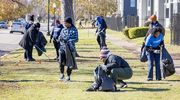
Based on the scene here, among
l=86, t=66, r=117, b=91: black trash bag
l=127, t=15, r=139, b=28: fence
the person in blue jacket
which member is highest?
l=127, t=15, r=139, b=28: fence

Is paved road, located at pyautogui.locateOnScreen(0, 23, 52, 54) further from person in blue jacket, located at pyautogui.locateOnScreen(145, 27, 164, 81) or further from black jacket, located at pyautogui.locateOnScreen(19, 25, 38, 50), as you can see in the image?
person in blue jacket, located at pyautogui.locateOnScreen(145, 27, 164, 81)

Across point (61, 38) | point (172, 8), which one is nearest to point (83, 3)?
point (172, 8)

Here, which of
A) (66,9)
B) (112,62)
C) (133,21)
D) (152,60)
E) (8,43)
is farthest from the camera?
(133,21)

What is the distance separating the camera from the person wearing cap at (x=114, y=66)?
7066mm

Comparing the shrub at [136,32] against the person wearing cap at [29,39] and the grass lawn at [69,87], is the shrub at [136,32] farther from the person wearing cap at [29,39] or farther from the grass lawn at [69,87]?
the grass lawn at [69,87]

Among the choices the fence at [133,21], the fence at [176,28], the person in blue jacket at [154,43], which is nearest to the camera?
the person in blue jacket at [154,43]

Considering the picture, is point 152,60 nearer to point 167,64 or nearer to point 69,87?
point 167,64

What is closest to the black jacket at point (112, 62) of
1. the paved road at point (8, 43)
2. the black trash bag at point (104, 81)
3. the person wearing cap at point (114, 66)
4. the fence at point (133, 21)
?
the person wearing cap at point (114, 66)

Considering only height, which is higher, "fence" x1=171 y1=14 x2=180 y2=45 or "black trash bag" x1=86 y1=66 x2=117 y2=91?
"fence" x1=171 y1=14 x2=180 y2=45

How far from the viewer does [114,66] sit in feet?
23.4

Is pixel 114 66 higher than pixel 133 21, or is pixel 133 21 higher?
pixel 133 21

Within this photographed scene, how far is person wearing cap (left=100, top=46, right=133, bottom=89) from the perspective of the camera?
7066mm


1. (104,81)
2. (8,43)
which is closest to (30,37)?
(104,81)

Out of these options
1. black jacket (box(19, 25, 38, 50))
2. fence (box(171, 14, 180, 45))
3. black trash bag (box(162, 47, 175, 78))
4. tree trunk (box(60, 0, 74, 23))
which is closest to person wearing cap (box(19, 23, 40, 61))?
black jacket (box(19, 25, 38, 50))
